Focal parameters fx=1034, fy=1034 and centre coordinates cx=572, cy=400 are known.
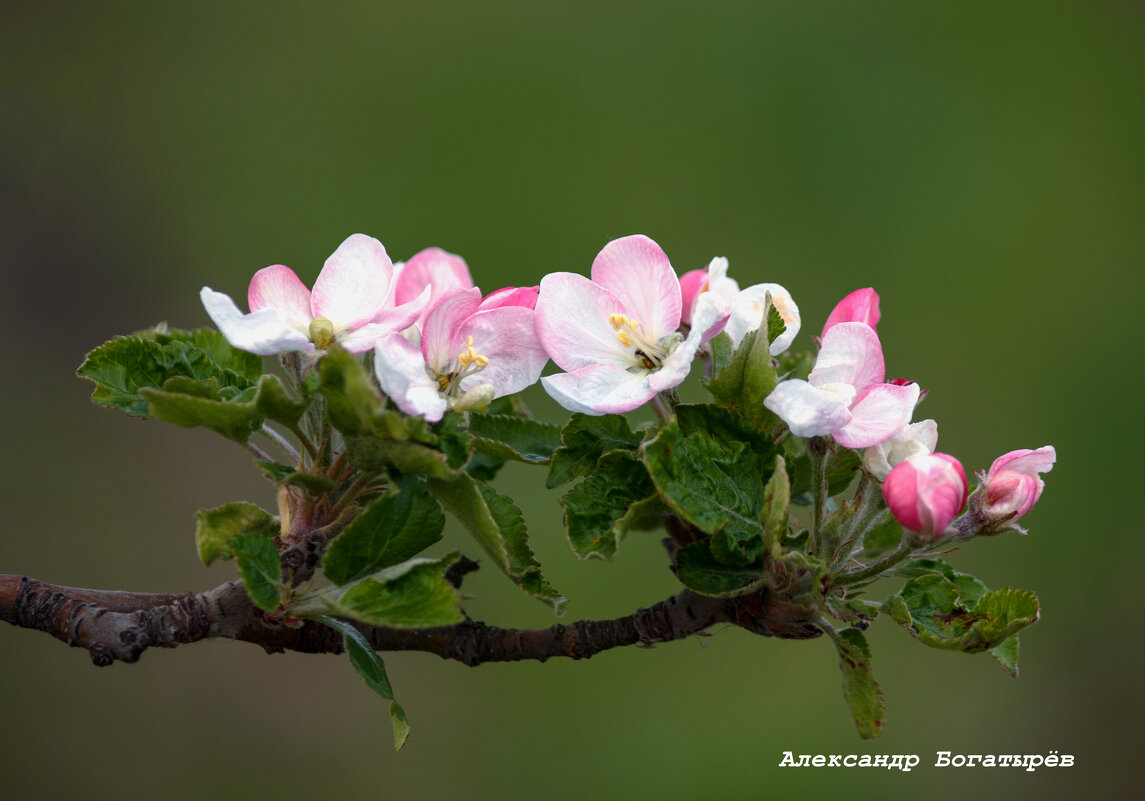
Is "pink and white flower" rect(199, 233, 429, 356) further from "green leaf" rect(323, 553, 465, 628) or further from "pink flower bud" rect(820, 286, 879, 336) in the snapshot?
"pink flower bud" rect(820, 286, 879, 336)

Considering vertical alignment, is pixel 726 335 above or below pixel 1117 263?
below

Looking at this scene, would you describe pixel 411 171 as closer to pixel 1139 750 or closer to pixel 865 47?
pixel 865 47

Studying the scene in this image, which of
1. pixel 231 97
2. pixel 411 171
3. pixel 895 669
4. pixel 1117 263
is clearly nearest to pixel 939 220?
pixel 1117 263

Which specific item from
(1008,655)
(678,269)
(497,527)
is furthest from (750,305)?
(678,269)

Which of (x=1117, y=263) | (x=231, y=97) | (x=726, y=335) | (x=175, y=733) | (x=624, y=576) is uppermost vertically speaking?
(x=231, y=97)

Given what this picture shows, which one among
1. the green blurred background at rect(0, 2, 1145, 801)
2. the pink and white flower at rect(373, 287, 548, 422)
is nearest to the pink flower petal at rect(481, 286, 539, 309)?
the pink and white flower at rect(373, 287, 548, 422)

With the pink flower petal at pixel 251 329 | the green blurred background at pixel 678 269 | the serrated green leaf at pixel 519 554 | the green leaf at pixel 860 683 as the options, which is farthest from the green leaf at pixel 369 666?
the green blurred background at pixel 678 269

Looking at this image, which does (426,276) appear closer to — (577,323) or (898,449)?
(577,323)
